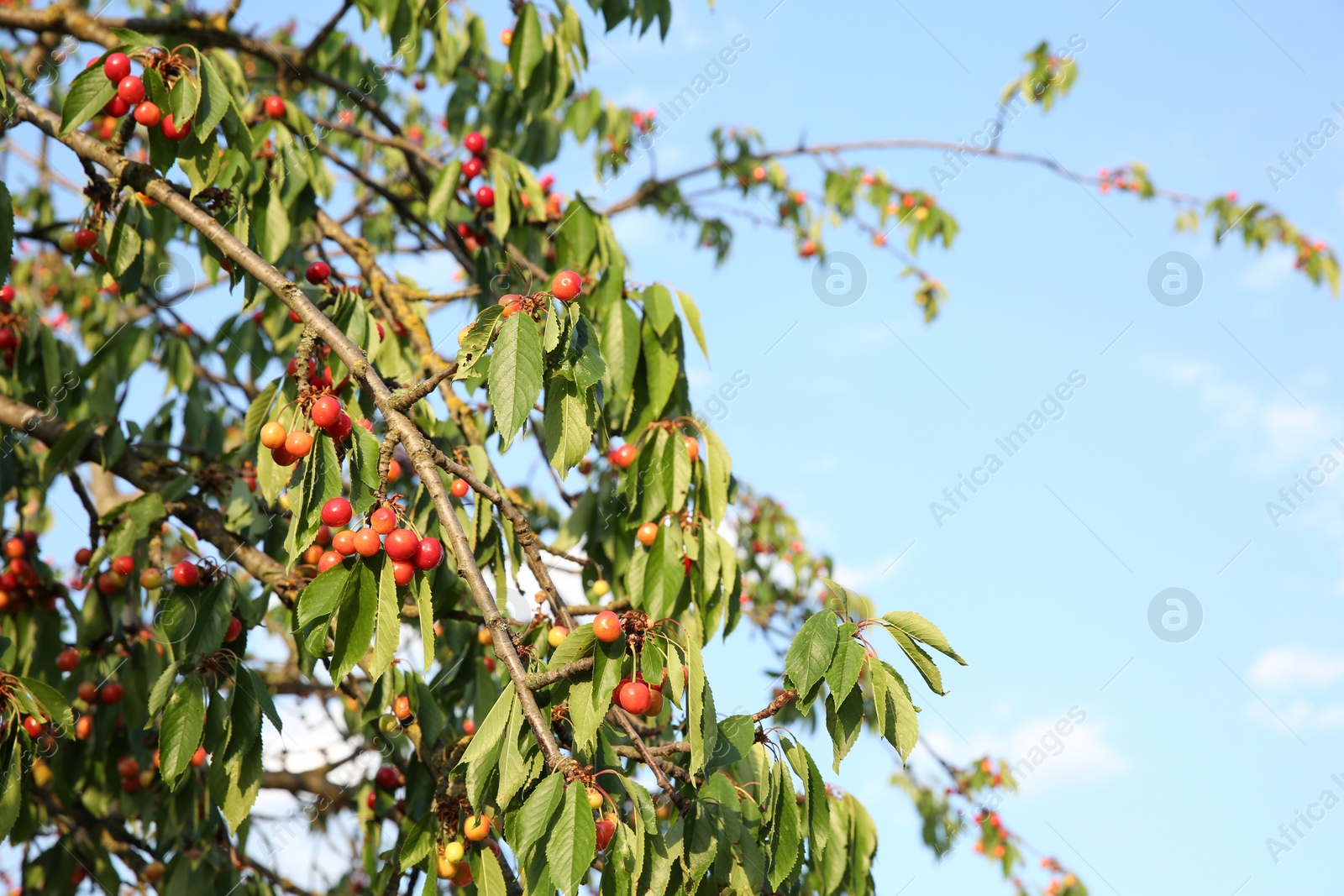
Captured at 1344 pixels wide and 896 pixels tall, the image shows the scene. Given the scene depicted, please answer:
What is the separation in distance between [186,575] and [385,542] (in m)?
0.88

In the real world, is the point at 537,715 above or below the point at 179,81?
below

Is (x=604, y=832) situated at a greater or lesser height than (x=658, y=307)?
lesser

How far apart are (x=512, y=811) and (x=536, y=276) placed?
1.75 metres

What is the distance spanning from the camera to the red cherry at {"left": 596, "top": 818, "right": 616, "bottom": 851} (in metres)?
1.33

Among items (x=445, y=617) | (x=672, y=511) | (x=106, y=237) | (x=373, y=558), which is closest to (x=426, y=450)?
(x=373, y=558)

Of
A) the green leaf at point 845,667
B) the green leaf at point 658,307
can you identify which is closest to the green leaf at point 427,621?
the green leaf at point 845,667

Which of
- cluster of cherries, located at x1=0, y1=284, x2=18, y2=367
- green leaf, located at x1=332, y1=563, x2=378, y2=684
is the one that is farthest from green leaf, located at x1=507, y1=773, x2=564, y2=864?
cluster of cherries, located at x1=0, y1=284, x2=18, y2=367

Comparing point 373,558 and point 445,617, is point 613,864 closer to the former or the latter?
point 373,558

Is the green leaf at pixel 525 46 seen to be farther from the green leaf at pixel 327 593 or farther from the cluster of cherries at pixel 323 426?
the green leaf at pixel 327 593

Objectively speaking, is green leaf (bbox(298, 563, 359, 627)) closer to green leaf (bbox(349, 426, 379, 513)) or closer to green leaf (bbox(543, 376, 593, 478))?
green leaf (bbox(349, 426, 379, 513))

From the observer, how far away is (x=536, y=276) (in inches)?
110

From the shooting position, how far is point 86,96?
6.51 feet

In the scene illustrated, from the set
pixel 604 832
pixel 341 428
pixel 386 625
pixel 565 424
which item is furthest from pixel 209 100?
pixel 604 832

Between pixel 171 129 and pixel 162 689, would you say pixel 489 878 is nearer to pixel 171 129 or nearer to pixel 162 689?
pixel 162 689
